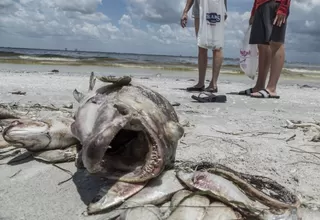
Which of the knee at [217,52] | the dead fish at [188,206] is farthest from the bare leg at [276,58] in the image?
the dead fish at [188,206]

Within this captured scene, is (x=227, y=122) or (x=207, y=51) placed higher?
(x=207, y=51)

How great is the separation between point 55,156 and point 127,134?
1.78 ft

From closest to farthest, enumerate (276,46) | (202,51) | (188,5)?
1. (276,46)
2. (202,51)
3. (188,5)

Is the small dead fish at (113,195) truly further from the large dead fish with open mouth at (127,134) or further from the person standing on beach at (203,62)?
the person standing on beach at (203,62)

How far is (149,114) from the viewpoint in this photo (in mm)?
2053

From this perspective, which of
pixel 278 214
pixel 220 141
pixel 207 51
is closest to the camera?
pixel 278 214

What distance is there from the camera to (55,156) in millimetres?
2475

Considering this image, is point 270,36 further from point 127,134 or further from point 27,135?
point 27,135

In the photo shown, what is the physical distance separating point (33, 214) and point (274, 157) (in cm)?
166

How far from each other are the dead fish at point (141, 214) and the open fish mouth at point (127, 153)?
178mm

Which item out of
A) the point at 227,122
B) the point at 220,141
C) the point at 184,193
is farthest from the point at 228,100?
the point at 184,193

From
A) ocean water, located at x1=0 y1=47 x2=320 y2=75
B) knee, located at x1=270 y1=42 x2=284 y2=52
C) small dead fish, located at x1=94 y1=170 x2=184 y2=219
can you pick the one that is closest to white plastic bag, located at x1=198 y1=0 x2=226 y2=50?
knee, located at x1=270 y1=42 x2=284 y2=52

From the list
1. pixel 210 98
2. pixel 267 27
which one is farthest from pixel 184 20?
pixel 210 98

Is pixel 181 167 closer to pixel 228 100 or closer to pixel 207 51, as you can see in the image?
pixel 228 100
